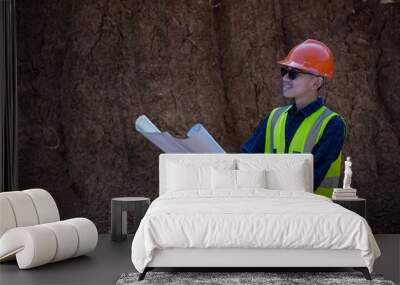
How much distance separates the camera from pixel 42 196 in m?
5.39

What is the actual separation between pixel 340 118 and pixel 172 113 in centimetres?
170

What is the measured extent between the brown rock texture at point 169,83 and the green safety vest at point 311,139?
201mm

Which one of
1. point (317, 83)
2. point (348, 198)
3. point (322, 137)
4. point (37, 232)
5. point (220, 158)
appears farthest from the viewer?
point (317, 83)

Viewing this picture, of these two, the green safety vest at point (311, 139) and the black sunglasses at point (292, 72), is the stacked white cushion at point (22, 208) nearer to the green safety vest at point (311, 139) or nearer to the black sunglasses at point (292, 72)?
the green safety vest at point (311, 139)

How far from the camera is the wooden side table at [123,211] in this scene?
6.05 m

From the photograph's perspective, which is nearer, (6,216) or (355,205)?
(6,216)

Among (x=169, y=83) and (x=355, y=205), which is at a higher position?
(x=169, y=83)

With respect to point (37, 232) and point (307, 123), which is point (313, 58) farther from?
point (37, 232)

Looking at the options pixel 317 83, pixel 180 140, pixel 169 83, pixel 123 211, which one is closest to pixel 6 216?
pixel 123 211

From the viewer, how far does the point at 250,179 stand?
5.77 metres

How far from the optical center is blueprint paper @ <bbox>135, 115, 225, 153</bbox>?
6520 mm

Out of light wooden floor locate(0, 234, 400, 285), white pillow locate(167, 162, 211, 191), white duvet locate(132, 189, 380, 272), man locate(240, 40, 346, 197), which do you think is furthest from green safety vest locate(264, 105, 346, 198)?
white duvet locate(132, 189, 380, 272)

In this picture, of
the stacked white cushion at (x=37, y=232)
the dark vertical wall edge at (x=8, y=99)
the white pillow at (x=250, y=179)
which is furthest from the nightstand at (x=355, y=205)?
the dark vertical wall edge at (x=8, y=99)

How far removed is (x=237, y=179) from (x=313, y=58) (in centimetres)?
164
